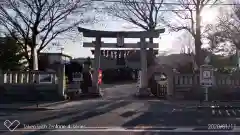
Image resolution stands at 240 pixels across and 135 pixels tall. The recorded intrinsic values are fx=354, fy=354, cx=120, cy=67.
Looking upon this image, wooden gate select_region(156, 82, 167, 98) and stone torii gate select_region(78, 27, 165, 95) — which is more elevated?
stone torii gate select_region(78, 27, 165, 95)

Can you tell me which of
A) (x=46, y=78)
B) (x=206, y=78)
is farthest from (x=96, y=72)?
(x=206, y=78)

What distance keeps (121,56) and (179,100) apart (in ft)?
119

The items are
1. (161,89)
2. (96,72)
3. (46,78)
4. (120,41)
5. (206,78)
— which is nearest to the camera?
(206,78)

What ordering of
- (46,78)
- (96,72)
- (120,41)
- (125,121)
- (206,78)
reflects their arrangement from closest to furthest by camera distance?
1. (125,121)
2. (206,78)
3. (46,78)
4. (120,41)
5. (96,72)

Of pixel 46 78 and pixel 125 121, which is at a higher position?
pixel 46 78

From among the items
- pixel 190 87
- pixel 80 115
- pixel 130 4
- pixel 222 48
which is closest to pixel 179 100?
pixel 190 87

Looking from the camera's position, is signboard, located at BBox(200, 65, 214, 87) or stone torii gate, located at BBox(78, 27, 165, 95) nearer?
signboard, located at BBox(200, 65, 214, 87)

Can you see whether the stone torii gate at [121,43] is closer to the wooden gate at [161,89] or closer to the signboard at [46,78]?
the wooden gate at [161,89]

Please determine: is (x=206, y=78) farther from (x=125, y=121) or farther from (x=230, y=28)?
(x=230, y=28)

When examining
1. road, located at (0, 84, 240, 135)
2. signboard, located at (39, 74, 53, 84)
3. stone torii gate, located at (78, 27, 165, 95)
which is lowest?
road, located at (0, 84, 240, 135)

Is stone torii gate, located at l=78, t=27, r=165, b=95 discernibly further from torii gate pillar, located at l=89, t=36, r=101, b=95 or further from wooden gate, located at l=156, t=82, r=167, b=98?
wooden gate, located at l=156, t=82, r=167, b=98

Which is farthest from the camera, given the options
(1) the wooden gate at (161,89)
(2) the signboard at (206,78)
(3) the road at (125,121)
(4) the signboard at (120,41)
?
(1) the wooden gate at (161,89)

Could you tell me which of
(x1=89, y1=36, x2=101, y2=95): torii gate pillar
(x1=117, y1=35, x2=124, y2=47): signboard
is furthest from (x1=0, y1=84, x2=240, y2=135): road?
(x1=117, y1=35, x2=124, y2=47): signboard

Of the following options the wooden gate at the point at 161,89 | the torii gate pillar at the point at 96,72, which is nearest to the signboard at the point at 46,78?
the torii gate pillar at the point at 96,72
